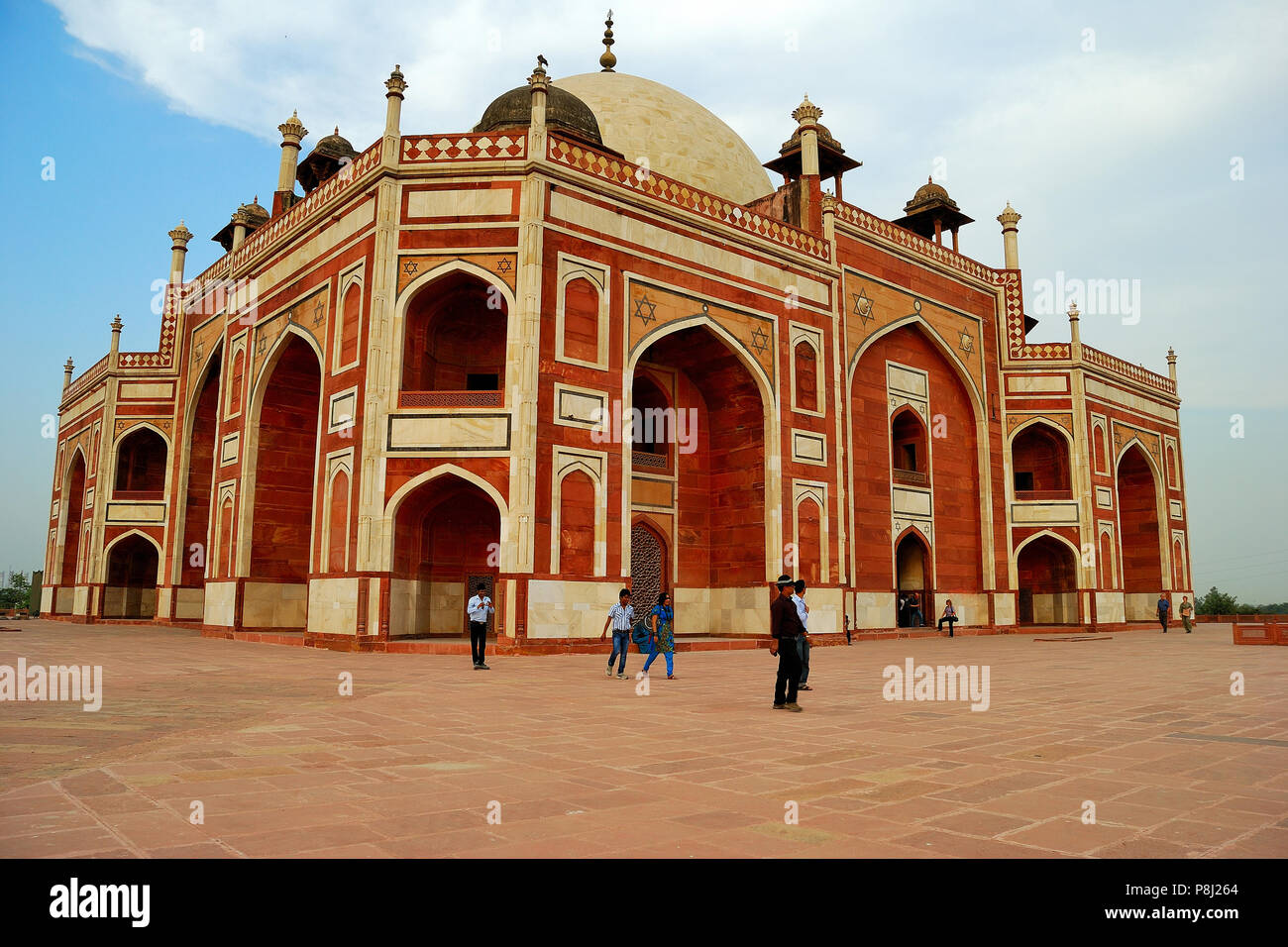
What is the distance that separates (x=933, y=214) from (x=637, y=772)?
26.2 metres

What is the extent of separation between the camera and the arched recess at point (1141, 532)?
3016 cm

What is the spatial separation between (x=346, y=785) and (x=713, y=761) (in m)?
2.03

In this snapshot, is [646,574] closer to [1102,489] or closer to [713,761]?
[713,761]

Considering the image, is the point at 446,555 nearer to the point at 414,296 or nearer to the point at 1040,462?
the point at 414,296

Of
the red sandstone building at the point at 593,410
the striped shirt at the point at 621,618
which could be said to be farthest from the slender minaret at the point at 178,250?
the striped shirt at the point at 621,618

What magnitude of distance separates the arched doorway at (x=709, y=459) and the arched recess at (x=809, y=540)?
867mm

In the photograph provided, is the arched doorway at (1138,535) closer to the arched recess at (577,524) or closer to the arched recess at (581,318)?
the arched recess at (581,318)

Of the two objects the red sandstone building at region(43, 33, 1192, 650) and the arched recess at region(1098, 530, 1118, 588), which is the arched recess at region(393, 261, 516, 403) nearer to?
the red sandstone building at region(43, 33, 1192, 650)

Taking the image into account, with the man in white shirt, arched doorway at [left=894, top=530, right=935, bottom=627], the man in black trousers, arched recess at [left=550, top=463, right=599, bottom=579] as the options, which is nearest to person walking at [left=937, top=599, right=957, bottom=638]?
arched doorway at [left=894, top=530, right=935, bottom=627]

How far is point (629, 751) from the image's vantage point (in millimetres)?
5371

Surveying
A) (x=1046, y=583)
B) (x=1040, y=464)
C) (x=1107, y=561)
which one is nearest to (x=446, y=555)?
(x=1046, y=583)

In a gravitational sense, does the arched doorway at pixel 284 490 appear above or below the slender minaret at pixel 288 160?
below

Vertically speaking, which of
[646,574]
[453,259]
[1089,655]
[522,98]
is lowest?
[1089,655]
